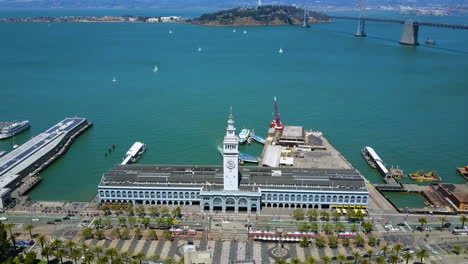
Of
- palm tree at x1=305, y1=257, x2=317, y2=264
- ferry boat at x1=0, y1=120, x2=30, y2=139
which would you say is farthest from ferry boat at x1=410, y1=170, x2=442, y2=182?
ferry boat at x1=0, y1=120, x2=30, y2=139

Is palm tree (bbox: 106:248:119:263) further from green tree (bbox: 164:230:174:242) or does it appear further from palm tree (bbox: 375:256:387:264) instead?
palm tree (bbox: 375:256:387:264)

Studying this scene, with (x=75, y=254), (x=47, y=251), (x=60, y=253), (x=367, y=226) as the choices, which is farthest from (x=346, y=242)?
(x=47, y=251)

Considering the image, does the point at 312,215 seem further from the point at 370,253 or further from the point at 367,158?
the point at 367,158

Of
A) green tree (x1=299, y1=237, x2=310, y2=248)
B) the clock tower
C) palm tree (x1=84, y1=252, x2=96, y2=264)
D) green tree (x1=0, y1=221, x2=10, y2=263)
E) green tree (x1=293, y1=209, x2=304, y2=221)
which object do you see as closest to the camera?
palm tree (x1=84, y1=252, x2=96, y2=264)

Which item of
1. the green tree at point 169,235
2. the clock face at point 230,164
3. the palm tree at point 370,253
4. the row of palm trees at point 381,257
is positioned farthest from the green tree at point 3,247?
the palm tree at point 370,253

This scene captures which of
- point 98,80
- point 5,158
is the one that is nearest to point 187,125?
point 5,158

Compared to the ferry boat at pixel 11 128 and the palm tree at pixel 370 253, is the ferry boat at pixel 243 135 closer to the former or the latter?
the palm tree at pixel 370 253

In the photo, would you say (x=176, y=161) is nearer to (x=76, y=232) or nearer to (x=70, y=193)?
(x=70, y=193)
